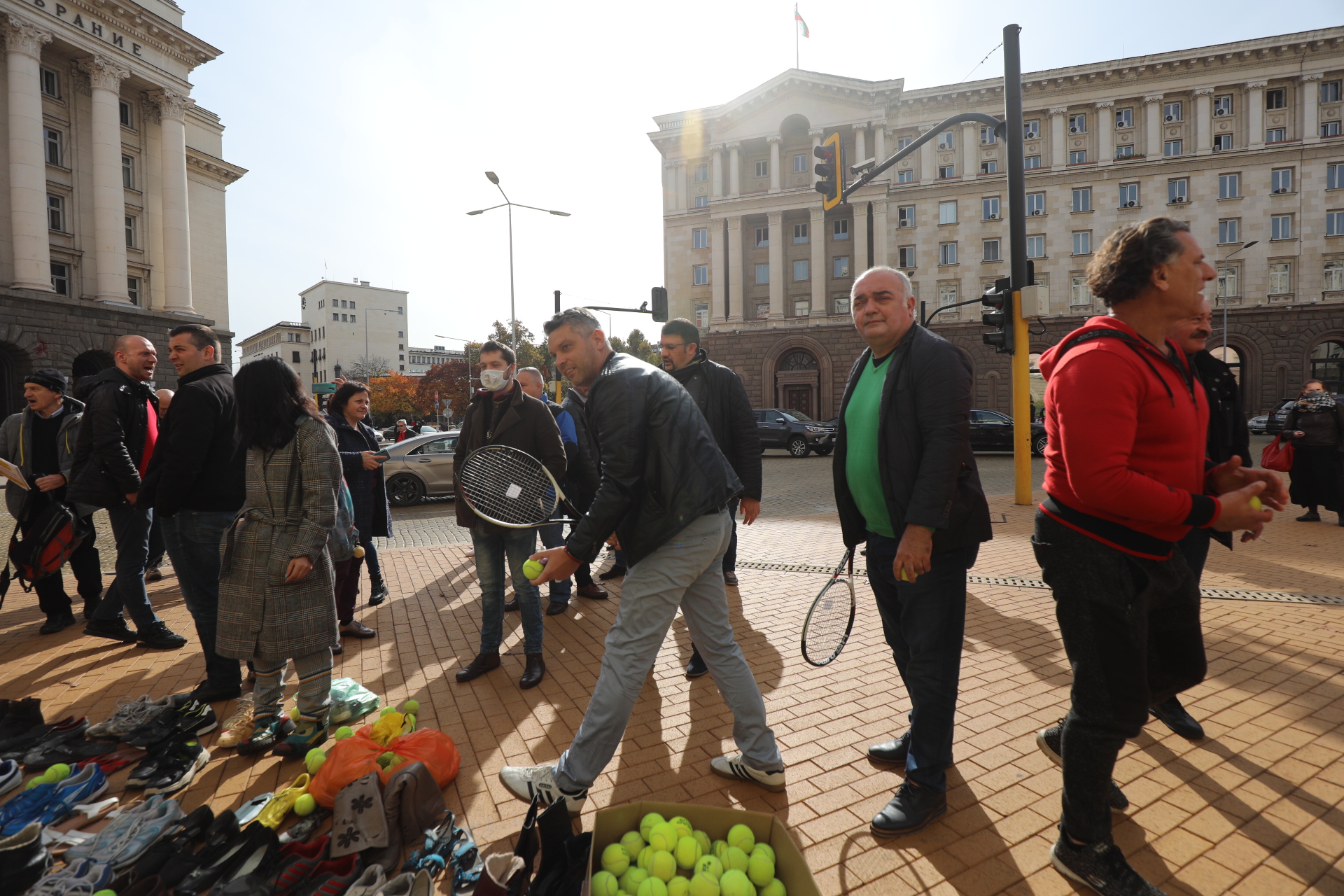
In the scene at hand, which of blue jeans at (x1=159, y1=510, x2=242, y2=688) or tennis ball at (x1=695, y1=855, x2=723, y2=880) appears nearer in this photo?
tennis ball at (x1=695, y1=855, x2=723, y2=880)

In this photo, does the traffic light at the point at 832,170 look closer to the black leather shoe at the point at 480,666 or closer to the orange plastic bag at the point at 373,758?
the black leather shoe at the point at 480,666

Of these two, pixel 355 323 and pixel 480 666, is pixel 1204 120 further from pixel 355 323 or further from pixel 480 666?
pixel 355 323

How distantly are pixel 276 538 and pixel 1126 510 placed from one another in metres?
3.70

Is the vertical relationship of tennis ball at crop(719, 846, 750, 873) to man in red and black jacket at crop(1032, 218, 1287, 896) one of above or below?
below

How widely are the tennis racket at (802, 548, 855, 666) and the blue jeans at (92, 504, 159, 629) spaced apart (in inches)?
199

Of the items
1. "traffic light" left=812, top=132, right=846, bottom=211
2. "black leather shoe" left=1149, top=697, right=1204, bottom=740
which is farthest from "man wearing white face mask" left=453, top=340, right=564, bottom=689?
"traffic light" left=812, top=132, right=846, bottom=211

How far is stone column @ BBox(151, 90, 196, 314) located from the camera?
35281mm

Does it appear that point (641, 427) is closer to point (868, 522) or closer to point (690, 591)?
point (690, 591)

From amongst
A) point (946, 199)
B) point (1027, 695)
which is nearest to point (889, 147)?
point (946, 199)

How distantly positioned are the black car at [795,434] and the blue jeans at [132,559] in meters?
20.7

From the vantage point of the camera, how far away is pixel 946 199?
44.1 metres

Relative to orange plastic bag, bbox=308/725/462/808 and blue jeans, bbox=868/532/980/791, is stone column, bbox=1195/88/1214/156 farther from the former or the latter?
orange plastic bag, bbox=308/725/462/808

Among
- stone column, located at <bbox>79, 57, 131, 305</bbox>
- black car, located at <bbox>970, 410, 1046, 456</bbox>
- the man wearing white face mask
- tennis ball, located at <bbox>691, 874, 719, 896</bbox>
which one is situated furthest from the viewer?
stone column, located at <bbox>79, 57, 131, 305</bbox>

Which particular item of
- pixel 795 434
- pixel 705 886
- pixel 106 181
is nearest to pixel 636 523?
pixel 705 886
